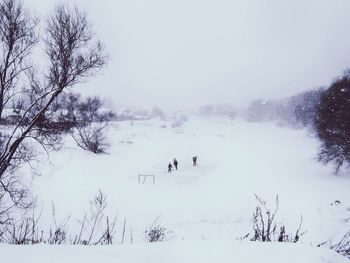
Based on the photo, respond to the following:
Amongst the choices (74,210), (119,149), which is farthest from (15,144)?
(119,149)

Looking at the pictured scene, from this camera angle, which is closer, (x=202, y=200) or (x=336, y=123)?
(x=202, y=200)

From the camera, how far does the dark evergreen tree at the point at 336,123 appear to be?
947 inches

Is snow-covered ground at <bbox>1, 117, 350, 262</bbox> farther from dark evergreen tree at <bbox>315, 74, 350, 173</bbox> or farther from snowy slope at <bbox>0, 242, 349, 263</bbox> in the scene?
dark evergreen tree at <bbox>315, 74, 350, 173</bbox>

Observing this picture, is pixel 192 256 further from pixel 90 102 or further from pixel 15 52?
pixel 90 102

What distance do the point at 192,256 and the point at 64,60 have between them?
30.9 ft

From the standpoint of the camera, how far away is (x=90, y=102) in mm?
36438

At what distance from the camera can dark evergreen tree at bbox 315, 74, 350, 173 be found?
24062 mm

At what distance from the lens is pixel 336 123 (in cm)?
2467

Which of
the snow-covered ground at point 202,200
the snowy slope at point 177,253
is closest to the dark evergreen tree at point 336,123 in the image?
the snow-covered ground at point 202,200

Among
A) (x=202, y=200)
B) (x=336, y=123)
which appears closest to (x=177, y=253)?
(x=202, y=200)

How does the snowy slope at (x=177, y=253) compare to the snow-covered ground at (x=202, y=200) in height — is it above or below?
above

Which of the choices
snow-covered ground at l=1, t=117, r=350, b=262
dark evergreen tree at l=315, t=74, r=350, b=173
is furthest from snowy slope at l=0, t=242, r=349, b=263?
dark evergreen tree at l=315, t=74, r=350, b=173

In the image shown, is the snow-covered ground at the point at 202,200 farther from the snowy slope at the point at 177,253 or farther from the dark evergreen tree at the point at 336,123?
the dark evergreen tree at the point at 336,123

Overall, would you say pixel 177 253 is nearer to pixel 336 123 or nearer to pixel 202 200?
pixel 202 200
